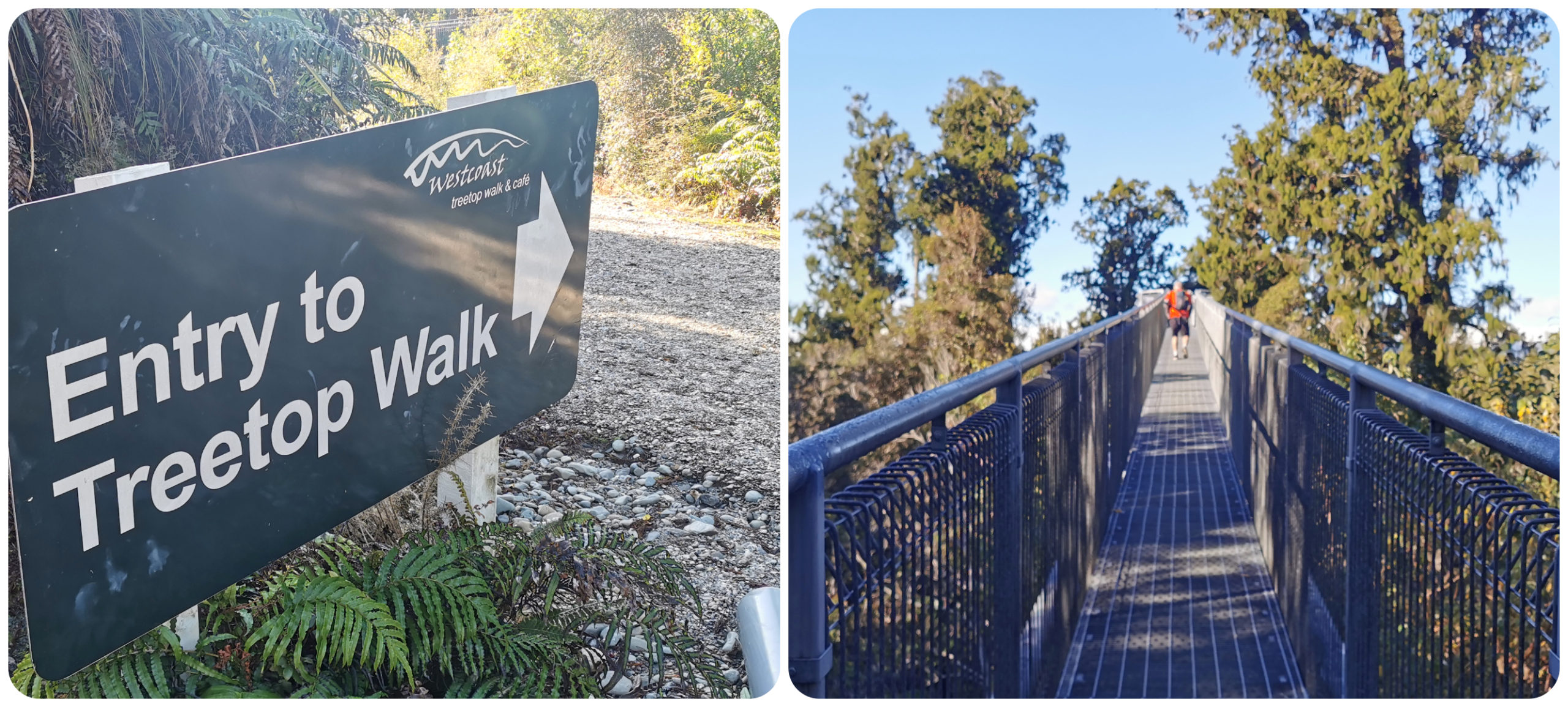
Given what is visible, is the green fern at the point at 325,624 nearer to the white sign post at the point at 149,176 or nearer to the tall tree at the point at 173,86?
the white sign post at the point at 149,176

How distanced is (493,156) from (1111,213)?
49.2 ft

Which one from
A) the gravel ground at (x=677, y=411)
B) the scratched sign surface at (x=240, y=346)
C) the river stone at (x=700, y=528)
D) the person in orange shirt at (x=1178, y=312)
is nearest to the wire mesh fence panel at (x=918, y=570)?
the gravel ground at (x=677, y=411)

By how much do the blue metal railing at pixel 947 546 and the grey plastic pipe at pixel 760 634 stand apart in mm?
269

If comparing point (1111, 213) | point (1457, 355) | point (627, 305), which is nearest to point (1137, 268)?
point (1111, 213)

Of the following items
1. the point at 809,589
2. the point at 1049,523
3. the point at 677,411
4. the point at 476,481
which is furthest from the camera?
the point at 677,411

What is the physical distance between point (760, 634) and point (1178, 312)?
37.6 feet

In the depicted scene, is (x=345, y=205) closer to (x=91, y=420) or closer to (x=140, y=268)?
(x=140, y=268)

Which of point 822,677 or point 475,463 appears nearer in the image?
point 822,677

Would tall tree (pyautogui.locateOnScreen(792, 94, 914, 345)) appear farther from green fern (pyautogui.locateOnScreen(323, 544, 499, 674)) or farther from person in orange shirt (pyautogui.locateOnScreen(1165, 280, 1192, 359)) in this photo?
green fern (pyautogui.locateOnScreen(323, 544, 499, 674))

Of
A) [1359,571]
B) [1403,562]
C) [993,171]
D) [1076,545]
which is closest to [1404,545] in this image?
[1403,562]

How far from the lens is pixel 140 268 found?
1729mm

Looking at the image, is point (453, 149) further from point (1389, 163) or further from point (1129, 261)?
point (1129, 261)

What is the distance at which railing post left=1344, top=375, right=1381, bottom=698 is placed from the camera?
2.20 metres

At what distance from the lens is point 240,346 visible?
190cm
